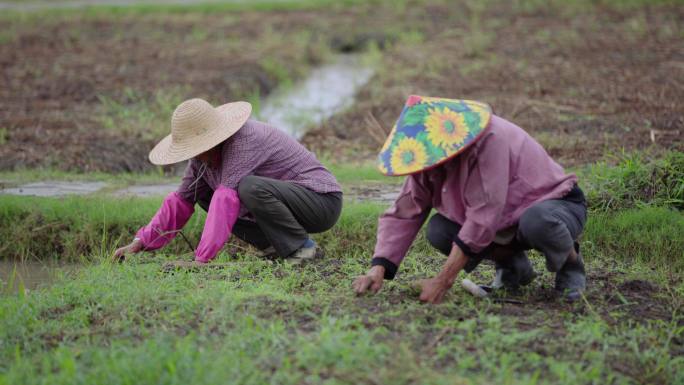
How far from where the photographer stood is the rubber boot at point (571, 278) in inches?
157

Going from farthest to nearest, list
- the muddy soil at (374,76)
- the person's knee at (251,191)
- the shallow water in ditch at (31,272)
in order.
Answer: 1. the muddy soil at (374,76)
2. the shallow water in ditch at (31,272)
3. the person's knee at (251,191)

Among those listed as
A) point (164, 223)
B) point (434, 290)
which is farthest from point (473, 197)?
point (164, 223)

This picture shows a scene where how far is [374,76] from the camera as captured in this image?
11.3m

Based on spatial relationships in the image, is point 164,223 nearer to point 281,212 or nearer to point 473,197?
point 281,212

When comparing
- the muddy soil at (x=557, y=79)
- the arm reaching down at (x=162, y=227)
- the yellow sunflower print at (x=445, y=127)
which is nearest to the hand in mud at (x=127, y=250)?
the arm reaching down at (x=162, y=227)

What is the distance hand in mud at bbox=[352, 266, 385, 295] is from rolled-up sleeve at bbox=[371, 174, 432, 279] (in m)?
0.03

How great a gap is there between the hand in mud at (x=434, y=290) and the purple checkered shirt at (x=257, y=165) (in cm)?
133

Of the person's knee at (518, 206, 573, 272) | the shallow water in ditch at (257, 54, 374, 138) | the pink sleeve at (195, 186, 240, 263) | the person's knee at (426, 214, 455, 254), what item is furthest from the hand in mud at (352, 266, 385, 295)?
the shallow water in ditch at (257, 54, 374, 138)

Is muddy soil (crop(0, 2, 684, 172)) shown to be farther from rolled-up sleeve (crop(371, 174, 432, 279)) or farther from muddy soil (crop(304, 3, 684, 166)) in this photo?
rolled-up sleeve (crop(371, 174, 432, 279))

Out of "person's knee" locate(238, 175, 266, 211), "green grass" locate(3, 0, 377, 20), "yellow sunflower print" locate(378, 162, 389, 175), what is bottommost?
"green grass" locate(3, 0, 377, 20)

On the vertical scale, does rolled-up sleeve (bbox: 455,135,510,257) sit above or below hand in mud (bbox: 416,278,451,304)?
above

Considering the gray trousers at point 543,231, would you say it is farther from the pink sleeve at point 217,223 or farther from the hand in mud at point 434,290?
the pink sleeve at point 217,223

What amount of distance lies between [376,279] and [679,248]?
2.25m

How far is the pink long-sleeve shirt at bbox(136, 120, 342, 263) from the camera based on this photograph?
448 cm
